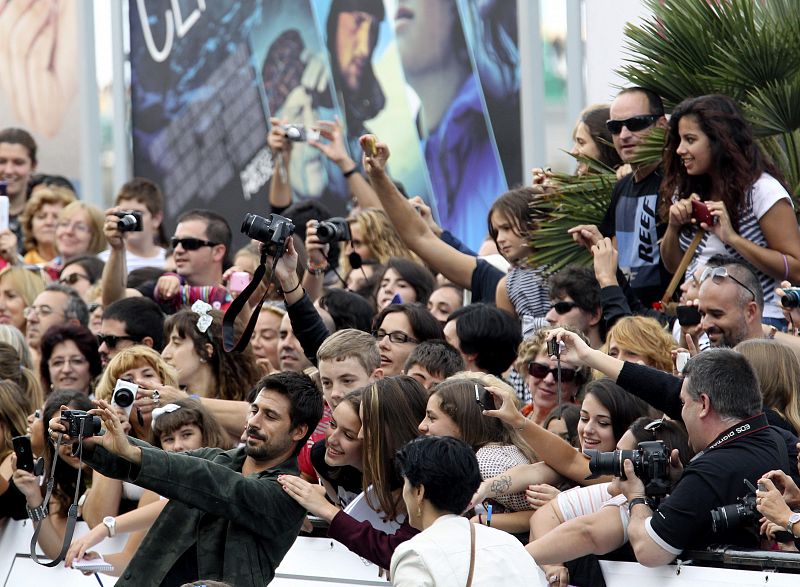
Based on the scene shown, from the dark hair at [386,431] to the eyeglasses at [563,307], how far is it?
4.91ft

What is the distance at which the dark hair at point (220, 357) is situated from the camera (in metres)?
8.53

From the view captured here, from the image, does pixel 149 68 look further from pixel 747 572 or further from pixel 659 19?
pixel 747 572

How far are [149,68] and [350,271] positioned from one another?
4.77m

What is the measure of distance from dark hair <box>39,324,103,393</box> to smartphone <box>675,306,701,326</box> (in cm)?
349

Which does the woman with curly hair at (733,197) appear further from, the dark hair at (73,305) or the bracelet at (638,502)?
the dark hair at (73,305)

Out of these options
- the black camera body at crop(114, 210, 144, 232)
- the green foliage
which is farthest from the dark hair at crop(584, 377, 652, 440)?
the black camera body at crop(114, 210, 144, 232)

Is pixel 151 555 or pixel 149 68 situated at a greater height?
pixel 149 68

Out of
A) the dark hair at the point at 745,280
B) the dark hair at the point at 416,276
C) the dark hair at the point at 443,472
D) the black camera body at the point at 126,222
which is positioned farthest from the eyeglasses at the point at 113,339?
the dark hair at the point at 443,472

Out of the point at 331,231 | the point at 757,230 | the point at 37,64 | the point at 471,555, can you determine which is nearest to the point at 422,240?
the point at 331,231

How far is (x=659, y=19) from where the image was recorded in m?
8.55

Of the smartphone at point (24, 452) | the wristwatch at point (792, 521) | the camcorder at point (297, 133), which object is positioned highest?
the camcorder at point (297, 133)

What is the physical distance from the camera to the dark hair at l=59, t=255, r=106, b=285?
35.5ft

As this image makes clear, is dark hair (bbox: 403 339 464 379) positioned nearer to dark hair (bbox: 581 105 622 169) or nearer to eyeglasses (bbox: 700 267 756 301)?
eyeglasses (bbox: 700 267 756 301)

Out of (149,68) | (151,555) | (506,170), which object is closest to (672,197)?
(151,555)
